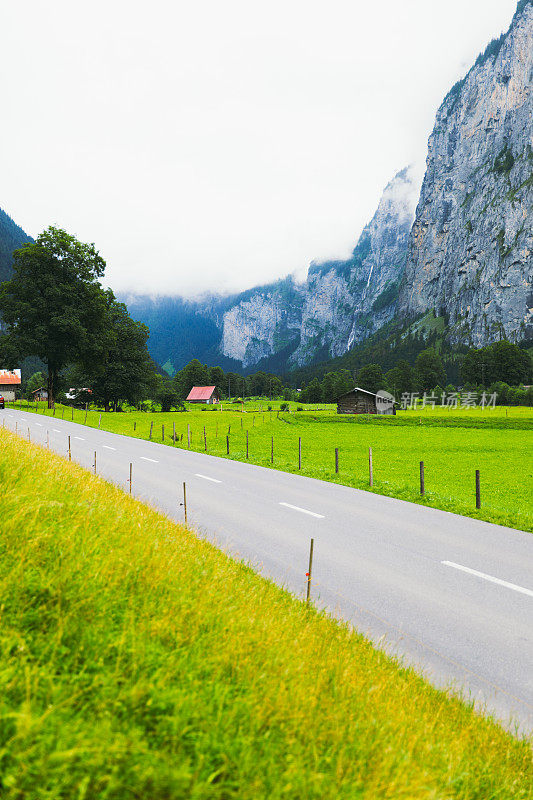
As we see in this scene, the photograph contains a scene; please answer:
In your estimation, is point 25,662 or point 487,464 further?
point 487,464

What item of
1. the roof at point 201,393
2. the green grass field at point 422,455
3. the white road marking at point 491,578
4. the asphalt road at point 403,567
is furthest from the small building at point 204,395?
the white road marking at point 491,578

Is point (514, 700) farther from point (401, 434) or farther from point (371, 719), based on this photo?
point (401, 434)

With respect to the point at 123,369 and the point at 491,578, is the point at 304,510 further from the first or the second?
the point at 123,369

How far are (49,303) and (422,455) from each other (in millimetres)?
45456

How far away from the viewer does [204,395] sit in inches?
6447

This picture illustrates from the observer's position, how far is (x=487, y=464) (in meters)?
30.6

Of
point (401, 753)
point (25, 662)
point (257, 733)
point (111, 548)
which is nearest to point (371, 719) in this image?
point (401, 753)

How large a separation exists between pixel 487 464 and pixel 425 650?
28.3 m

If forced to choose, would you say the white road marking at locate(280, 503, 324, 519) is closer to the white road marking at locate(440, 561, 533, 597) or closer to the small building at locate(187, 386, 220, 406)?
the white road marking at locate(440, 561, 533, 597)

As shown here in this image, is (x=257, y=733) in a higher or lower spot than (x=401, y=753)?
higher

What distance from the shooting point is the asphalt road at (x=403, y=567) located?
18.8 ft

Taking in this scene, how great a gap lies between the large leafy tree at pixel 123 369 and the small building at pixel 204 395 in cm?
8738

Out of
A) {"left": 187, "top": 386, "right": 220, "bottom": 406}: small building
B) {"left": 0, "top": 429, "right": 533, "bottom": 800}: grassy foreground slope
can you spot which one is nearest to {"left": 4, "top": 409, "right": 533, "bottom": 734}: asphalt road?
{"left": 0, "top": 429, "right": 533, "bottom": 800}: grassy foreground slope

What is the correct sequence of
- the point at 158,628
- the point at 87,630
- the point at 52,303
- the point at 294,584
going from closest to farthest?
the point at 87,630 < the point at 158,628 < the point at 294,584 < the point at 52,303
